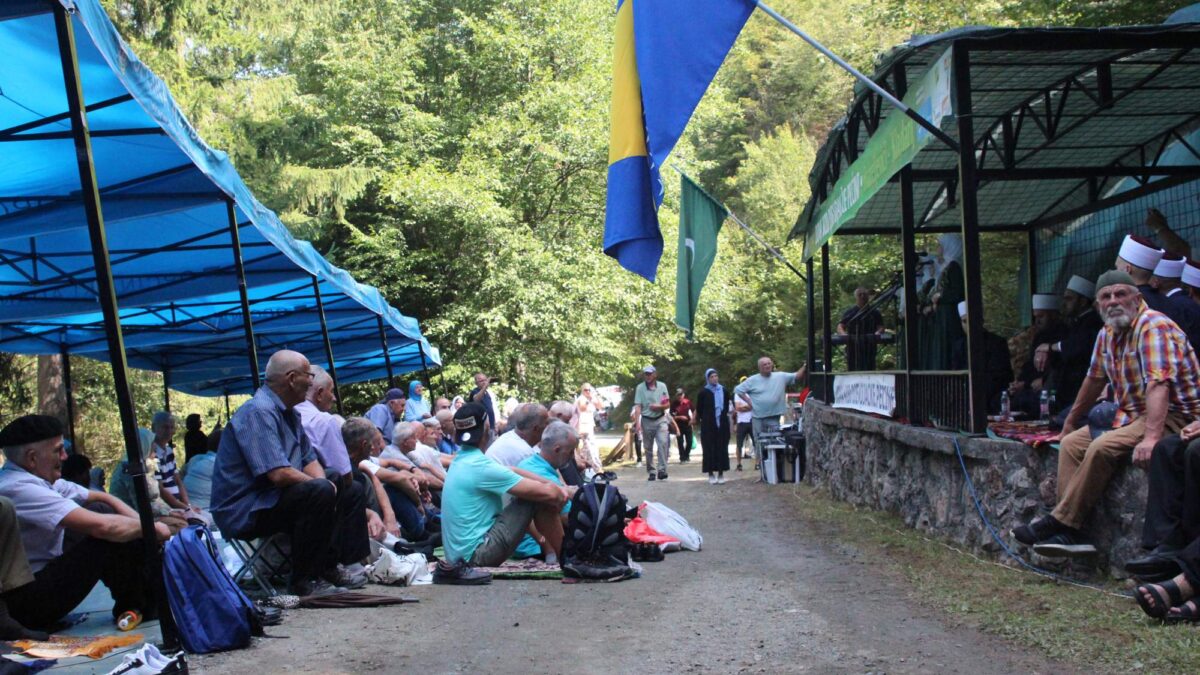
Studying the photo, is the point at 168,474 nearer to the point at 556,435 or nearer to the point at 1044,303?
the point at 556,435

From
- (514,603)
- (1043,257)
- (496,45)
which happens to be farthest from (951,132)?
(496,45)

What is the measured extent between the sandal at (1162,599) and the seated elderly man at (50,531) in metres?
4.88

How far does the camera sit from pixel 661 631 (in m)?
6.17

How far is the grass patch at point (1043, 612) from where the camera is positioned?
5.16 m

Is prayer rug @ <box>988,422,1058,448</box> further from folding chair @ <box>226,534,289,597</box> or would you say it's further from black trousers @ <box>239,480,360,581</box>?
folding chair @ <box>226,534,289,597</box>

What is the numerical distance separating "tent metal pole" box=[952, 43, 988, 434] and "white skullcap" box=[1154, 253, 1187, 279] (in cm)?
123

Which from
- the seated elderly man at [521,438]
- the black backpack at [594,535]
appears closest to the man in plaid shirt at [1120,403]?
the black backpack at [594,535]

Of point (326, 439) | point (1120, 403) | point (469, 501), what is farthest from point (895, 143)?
point (326, 439)

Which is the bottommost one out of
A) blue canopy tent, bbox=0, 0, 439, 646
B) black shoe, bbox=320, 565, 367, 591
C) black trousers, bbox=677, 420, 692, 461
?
black trousers, bbox=677, 420, 692, 461

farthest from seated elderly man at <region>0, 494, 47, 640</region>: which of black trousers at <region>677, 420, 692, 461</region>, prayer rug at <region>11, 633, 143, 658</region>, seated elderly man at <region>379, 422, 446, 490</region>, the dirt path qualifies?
black trousers at <region>677, 420, 692, 461</region>

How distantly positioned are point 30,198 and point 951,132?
955 cm

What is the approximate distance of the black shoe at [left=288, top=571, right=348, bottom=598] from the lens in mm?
7062

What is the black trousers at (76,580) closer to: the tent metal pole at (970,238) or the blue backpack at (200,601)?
the blue backpack at (200,601)

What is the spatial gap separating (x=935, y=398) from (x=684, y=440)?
51.7 ft
